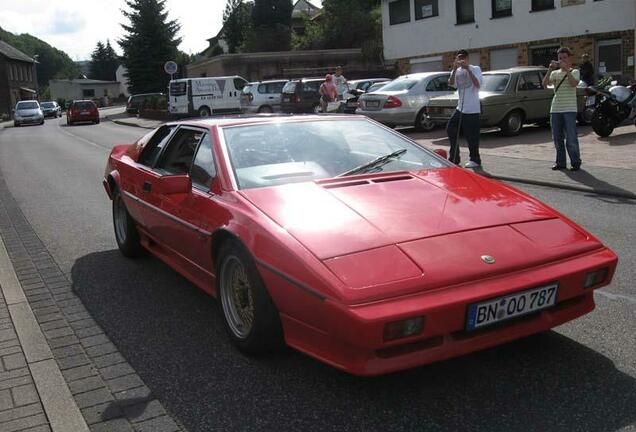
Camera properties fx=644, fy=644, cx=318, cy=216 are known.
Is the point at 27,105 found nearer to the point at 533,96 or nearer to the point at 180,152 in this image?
the point at 533,96

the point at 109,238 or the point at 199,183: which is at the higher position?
the point at 199,183

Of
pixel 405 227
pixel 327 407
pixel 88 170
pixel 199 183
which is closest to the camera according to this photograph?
pixel 327 407

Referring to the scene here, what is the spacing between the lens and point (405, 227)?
3260mm

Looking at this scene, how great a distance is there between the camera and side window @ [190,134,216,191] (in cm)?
417

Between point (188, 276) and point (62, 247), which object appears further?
point (62, 247)

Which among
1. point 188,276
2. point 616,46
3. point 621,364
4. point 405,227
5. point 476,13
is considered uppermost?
point 476,13

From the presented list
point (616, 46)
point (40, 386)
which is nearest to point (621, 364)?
A: point (40, 386)

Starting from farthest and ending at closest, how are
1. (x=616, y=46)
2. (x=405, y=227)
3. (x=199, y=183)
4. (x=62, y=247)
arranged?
(x=616, y=46)
(x=62, y=247)
(x=199, y=183)
(x=405, y=227)

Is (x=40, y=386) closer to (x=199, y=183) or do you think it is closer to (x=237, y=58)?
(x=199, y=183)

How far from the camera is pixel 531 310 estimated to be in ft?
10.1

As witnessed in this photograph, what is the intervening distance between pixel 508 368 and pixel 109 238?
4.79m

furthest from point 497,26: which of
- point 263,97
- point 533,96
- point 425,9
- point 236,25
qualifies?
point 236,25

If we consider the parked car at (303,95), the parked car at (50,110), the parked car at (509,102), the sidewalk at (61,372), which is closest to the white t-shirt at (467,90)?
the parked car at (509,102)

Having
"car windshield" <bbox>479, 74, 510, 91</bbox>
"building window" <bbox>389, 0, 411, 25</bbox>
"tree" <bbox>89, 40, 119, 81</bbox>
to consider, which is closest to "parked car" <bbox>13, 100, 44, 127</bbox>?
"building window" <bbox>389, 0, 411, 25</bbox>
